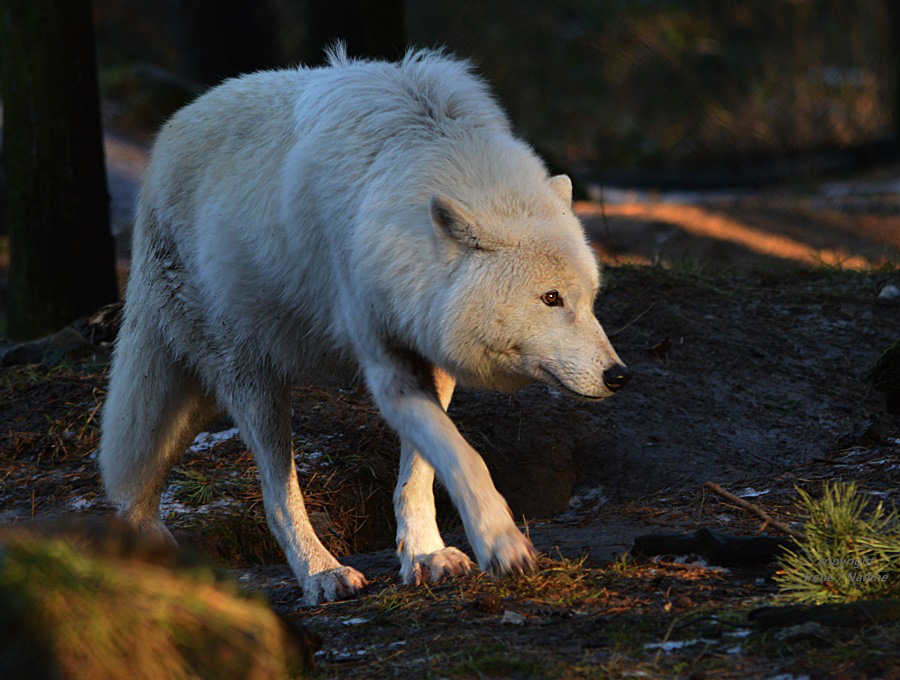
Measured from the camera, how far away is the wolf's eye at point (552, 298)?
3.33 meters

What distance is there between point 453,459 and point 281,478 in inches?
41.5

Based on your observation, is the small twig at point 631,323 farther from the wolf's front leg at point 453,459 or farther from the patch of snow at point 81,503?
the patch of snow at point 81,503

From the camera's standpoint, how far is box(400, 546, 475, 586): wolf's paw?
3.50 m

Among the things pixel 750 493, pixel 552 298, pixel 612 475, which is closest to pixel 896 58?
pixel 612 475

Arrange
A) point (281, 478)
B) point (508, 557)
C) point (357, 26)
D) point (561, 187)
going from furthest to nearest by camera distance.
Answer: point (357, 26)
point (281, 478)
point (561, 187)
point (508, 557)

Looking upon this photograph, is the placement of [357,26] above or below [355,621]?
above

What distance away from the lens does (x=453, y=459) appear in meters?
3.20

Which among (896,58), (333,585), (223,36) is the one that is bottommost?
(333,585)

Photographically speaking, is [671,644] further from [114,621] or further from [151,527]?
[151,527]

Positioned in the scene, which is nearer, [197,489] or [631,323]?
[197,489]

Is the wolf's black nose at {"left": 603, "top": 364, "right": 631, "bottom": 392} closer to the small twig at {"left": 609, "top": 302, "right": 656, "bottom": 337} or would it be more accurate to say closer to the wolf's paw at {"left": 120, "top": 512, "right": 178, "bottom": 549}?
the wolf's paw at {"left": 120, "top": 512, "right": 178, "bottom": 549}

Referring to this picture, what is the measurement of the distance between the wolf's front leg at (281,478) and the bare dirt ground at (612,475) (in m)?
0.14

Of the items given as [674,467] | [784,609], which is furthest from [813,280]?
[784,609]

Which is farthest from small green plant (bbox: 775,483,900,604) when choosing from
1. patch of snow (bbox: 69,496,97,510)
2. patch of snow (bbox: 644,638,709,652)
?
patch of snow (bbox: 69,496,97,510)
